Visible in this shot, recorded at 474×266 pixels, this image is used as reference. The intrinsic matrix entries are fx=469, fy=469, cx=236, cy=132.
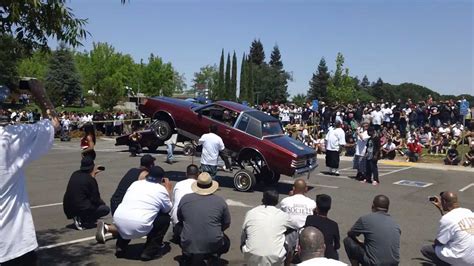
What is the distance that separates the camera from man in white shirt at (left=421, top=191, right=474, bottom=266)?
594cm

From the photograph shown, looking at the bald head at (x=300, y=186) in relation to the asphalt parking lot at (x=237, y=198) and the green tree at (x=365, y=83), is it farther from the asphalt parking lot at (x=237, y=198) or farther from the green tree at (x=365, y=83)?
the green tree at (x=365, y=83)

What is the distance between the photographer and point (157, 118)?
15.1 metres

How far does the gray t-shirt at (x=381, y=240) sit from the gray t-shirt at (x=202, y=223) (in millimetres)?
1884

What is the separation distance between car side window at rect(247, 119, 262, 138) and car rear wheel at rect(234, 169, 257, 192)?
1085mm

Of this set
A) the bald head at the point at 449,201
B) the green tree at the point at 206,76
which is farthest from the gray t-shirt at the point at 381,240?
the green tree at the point at 206,76

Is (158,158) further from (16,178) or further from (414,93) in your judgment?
(414,93)

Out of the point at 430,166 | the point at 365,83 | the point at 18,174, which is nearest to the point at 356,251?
the point at 18,174

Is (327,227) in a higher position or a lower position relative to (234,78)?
lower

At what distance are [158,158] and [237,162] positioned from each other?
7355 millimetres

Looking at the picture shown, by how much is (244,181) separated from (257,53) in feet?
349

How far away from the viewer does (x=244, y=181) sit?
1297cm

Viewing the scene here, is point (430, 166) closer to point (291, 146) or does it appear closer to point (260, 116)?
point (291, 146)

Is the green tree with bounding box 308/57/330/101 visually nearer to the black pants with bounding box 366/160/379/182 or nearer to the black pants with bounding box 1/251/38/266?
the black pants with bounding box 366/160/379/182

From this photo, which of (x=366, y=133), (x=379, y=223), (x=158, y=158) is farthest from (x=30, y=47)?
(x=158, y=158)
